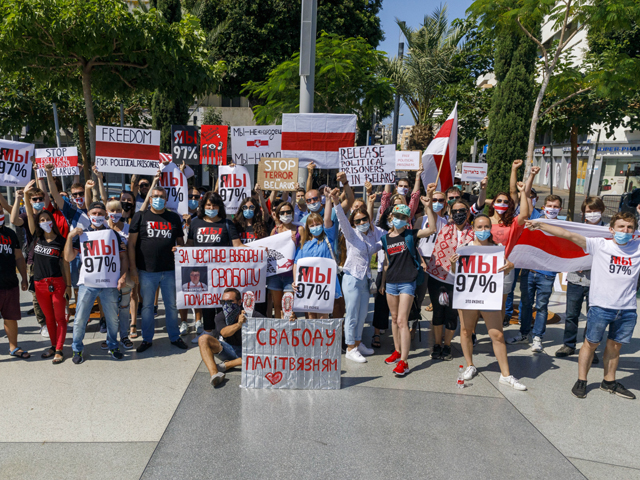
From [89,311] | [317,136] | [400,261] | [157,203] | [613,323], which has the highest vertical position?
[317,136]

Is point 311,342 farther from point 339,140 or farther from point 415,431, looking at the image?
point 339,140

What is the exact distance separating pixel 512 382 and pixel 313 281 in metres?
2.45

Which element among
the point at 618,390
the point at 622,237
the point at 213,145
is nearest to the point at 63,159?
the point at 213,145

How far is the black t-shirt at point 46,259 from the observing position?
19.4ft

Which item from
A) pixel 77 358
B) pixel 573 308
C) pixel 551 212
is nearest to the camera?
pixel 77 358

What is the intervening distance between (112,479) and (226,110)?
1309 inches

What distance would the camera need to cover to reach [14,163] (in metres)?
7.14

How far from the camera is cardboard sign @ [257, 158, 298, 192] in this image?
7887 mm

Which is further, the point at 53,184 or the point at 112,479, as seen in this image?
the point at 53,184

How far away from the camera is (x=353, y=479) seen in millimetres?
3779

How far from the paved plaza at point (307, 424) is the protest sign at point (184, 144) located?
426cm

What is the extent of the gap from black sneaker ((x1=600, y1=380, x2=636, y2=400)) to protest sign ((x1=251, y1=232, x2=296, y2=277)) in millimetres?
3795

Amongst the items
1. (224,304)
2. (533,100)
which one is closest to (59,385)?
(224,304)

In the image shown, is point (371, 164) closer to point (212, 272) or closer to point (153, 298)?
point (212, 272)
